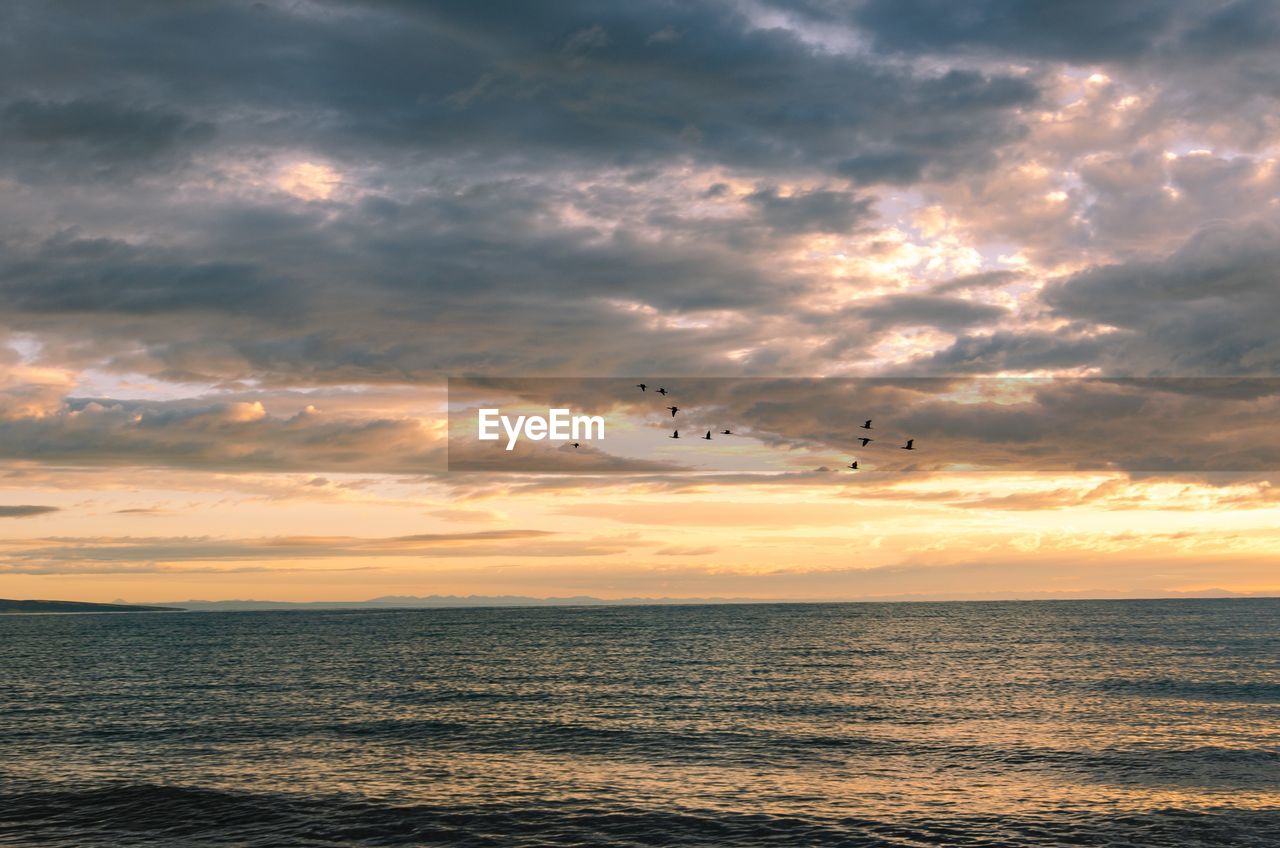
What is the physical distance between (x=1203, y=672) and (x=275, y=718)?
85101mm

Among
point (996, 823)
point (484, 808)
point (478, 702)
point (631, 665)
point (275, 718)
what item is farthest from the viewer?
point (631, 665)

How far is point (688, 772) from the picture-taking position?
49.1m

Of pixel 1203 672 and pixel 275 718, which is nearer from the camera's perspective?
pixel 275 718

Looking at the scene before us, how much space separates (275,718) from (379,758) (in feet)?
64.4

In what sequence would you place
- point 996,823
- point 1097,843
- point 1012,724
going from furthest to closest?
point 1012,724, point 996,823, point 1097,843

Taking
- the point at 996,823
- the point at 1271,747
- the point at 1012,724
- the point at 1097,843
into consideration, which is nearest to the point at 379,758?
the point at 996,823

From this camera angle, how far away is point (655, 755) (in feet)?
176

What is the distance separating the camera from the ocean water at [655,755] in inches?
1544

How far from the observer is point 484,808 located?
4234cm

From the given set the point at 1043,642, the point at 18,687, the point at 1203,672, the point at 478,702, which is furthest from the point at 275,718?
the point at 1043,642

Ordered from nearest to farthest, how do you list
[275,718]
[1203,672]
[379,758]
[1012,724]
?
1. [379,758]
2. [1012,724]
3. [275,718]
4. [1203,672]

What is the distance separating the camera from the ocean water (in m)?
39.2

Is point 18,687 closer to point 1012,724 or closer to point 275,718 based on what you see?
point 275,718

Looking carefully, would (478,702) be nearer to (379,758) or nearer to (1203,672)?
(379,758)
